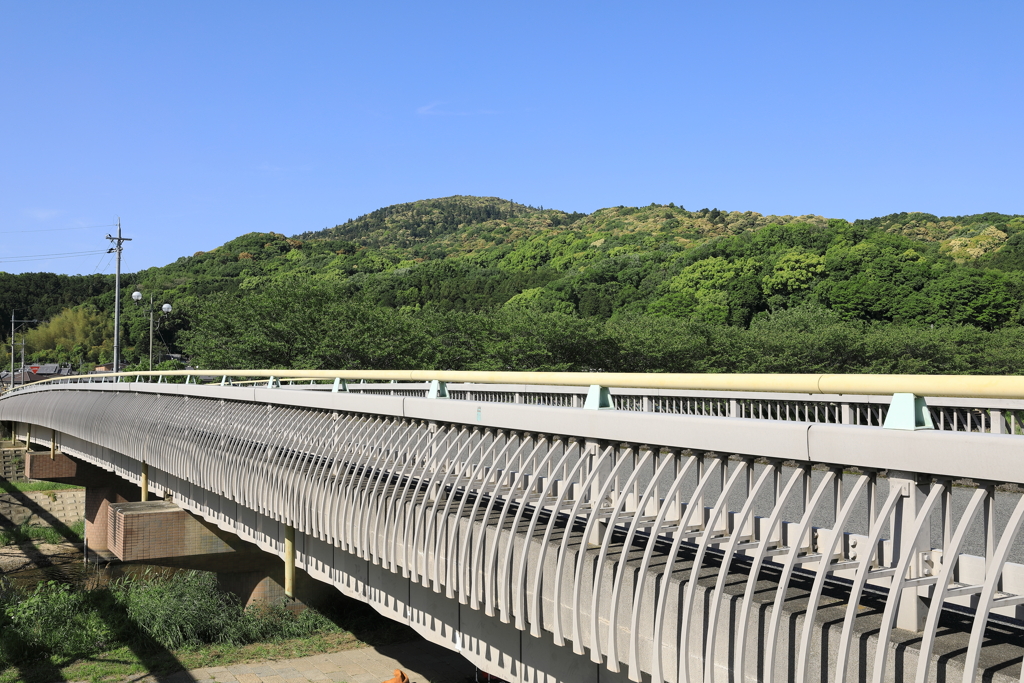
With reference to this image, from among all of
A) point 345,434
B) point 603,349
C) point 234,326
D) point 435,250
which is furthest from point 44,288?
point 345,434

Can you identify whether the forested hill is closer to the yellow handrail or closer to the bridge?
the bridge

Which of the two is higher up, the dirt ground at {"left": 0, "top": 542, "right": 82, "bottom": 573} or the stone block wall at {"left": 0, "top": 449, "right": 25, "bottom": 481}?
the stone block wall at {"left": 0, "top": 449, "right": 25, "bottom": 481}

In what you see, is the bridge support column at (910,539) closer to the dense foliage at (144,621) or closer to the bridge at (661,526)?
the bridge at (661,526)

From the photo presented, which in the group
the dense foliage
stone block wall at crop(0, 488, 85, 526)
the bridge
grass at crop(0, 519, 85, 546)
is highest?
the bridge

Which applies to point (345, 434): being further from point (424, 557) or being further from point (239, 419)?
point (239, 419)

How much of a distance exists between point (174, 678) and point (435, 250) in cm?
12842

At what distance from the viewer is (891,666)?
3.31 meters

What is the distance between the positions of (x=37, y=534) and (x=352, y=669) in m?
25.6

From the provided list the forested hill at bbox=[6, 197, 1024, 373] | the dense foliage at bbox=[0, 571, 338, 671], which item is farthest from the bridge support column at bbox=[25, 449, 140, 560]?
the forested hill at bbox=[6, 197, 1024, 373]

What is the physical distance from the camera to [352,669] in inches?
755

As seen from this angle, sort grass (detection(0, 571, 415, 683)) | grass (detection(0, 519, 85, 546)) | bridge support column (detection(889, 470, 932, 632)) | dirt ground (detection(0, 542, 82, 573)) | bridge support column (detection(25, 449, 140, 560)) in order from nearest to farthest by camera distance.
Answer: bridge support column (detection(889, 470, 932, 632))
grass (detection(0, 571, 415, 683))
bridge support column (detection(25, 449, 140, 560))
dirt ground (detection(0, 542, 82, 573))
grass (detection(0, 519, 85, 546))

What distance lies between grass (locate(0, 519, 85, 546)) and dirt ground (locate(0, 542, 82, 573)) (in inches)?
20.4

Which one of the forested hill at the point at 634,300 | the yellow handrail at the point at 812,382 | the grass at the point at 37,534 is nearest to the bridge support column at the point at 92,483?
the grass at the point at 37,534

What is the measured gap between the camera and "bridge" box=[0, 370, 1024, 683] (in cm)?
336
